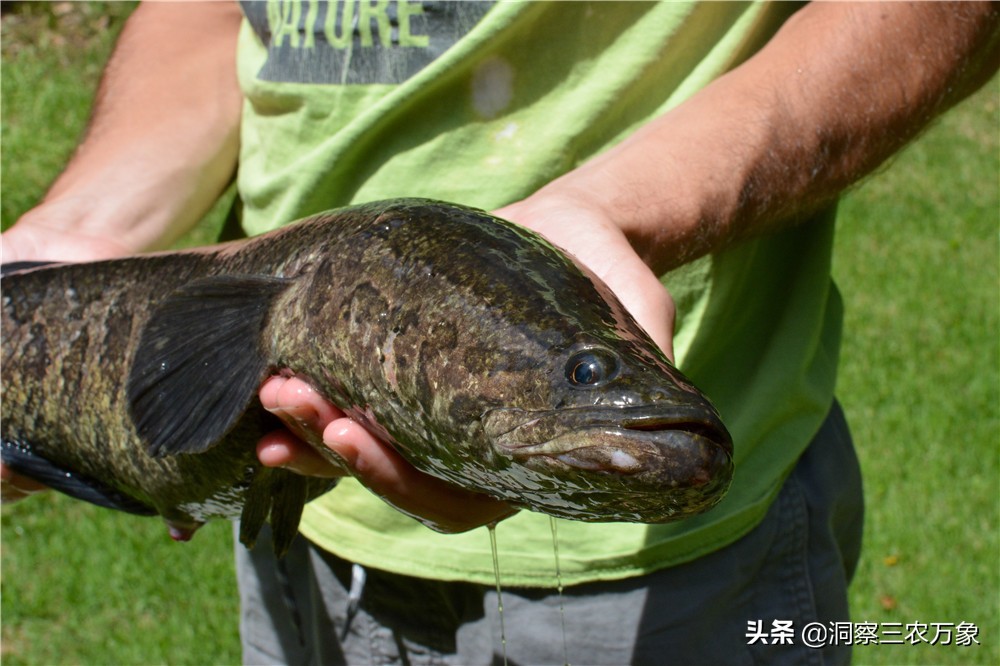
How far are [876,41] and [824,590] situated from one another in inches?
53.9

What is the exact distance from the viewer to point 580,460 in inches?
65.4

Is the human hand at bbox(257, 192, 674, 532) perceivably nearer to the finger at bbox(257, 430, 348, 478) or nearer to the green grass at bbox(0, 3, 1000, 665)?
the finger at bbox(257, 430, 348, 478)

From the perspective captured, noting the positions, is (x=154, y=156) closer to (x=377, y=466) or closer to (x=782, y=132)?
(x=377, y=466)

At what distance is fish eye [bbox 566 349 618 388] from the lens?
1695 mm

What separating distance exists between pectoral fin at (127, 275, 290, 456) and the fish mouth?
65 centimetres

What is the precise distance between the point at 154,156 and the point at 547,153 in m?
1.36

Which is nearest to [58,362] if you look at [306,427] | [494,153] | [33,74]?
[306,427]

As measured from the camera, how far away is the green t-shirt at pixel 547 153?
2654 mm

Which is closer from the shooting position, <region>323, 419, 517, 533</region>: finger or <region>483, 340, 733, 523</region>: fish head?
<region>483, 340, 733, 523</region>: fish head

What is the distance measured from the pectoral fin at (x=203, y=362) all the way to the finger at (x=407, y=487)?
26 centimetres

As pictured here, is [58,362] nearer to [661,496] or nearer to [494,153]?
[494,153]

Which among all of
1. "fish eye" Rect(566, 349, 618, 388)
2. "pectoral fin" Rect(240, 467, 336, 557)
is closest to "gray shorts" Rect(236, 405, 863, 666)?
"pectoral fin" Rect(240, 467, 336, 557)

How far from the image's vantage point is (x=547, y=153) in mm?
2658

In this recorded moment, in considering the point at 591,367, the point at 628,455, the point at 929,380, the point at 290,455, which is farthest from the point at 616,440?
the point at 929,380
